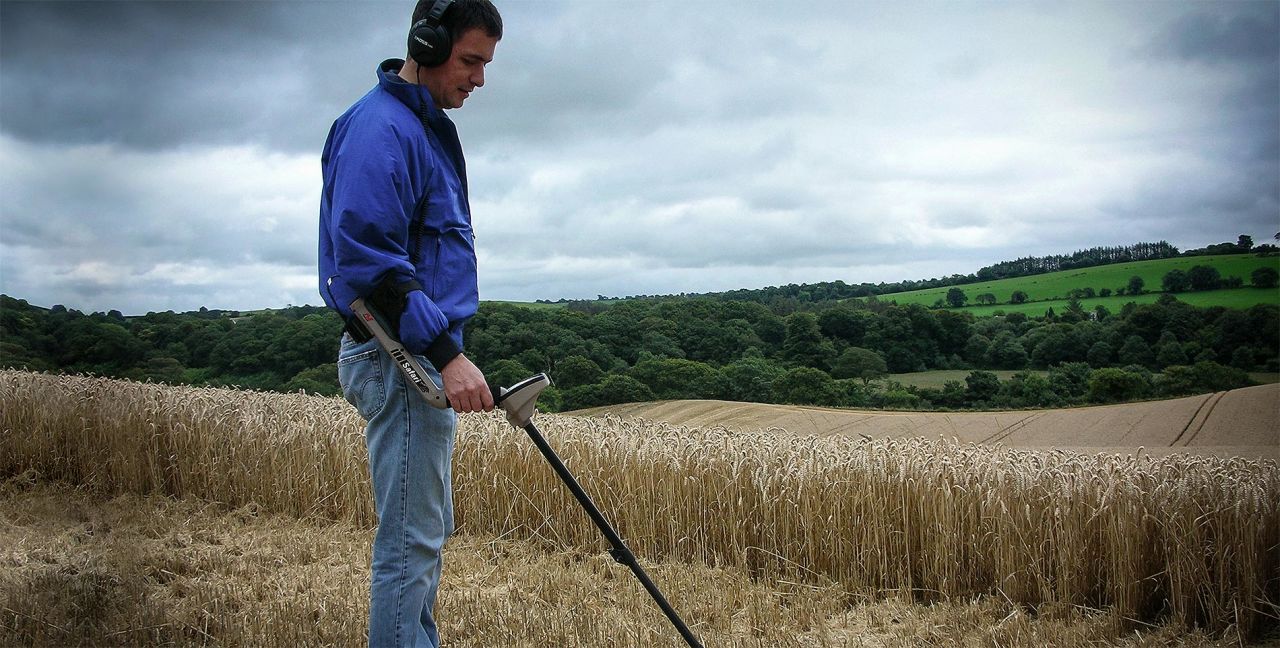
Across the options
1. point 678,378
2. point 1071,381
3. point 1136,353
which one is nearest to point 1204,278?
point 1136,353

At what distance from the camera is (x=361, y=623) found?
12.5ft

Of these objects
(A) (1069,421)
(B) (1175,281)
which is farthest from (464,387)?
(B) (1175,281)

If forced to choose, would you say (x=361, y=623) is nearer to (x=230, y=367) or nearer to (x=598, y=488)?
(x=598, y=488)

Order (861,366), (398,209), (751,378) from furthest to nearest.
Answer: (751,378), (861,366), (398,209)

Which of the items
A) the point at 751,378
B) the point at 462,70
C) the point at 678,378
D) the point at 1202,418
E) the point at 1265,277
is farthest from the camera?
the point at 751,378

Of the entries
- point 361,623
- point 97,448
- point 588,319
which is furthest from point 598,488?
point 588,319

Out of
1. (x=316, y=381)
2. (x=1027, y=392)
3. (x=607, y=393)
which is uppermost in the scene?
(x=316, y=381)

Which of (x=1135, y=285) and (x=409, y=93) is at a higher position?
(x=409, y=93)

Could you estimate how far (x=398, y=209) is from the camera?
2.29 m

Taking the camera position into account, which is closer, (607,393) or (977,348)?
(607,393)

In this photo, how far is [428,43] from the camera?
2.46 metres

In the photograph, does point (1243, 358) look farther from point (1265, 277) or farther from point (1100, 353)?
point (1100, 353)

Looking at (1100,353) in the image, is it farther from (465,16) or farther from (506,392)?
(465,16)

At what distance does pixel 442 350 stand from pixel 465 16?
105cm
